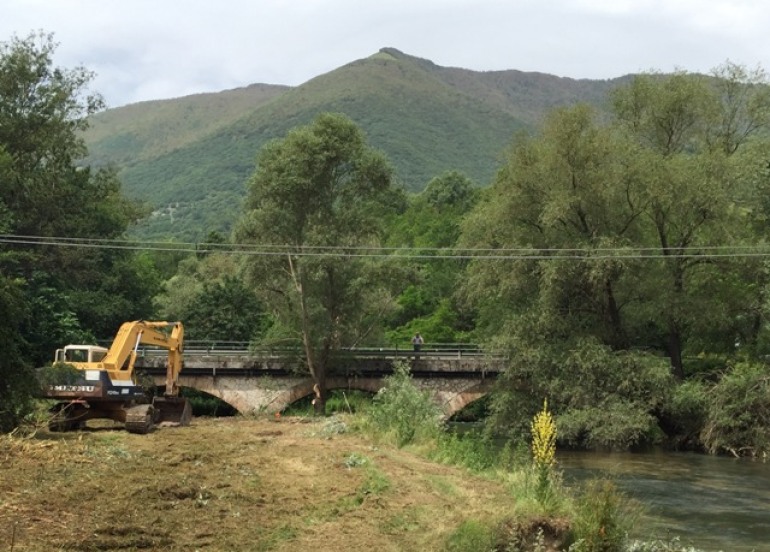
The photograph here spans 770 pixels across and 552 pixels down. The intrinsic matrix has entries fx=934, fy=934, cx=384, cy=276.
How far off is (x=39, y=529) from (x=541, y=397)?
94.2ft

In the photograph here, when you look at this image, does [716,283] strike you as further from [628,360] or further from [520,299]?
[520,299]

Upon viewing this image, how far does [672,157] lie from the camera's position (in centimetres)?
3766

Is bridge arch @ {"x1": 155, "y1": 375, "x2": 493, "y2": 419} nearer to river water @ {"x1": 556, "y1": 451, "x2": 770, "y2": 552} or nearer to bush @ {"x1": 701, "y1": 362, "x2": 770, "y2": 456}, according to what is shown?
river water @ {"x1": 556, "y1": 451, "x2": 770, "y2": 552}

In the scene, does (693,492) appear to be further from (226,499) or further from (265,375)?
(265,375)

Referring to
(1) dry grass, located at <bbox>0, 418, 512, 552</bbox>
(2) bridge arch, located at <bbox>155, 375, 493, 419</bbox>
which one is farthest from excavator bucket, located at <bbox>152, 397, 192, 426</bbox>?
(2) bridge arch, located at <bbox>155, 375, 493, 419</bbox>

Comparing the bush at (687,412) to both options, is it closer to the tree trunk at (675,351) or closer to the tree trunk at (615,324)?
the tree trunk at (675,351)

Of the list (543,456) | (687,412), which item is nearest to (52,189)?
(687,412)

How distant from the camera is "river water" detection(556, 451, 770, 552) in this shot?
16094 millimetres

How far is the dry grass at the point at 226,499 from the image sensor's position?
10031mm

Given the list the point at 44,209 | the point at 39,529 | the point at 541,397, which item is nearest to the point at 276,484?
the point at 39,529

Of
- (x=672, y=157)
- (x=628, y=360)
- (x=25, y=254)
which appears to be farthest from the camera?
(x=25, y=254)

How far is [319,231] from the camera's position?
138 ft

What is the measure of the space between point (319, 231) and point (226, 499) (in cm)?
3011

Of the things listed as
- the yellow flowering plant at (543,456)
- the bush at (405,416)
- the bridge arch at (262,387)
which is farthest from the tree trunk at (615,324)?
the yellow flowering plant at (543,456)
